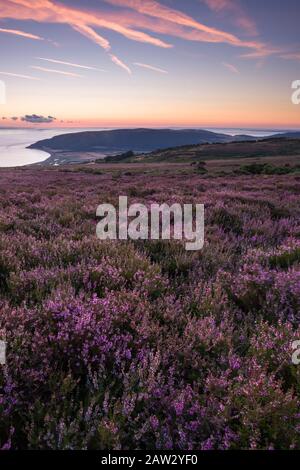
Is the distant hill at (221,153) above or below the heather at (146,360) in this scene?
above

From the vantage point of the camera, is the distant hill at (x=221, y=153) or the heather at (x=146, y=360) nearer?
the heather at (x=146, y=360)

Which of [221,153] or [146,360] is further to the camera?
[221,153]

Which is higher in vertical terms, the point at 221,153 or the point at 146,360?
the point at 221,153

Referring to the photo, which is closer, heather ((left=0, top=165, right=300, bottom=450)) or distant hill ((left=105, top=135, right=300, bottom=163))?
heather ((left=0, top=165, right=300, bottom=450))

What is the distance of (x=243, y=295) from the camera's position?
12.4 ft

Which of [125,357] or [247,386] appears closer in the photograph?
[247,386]

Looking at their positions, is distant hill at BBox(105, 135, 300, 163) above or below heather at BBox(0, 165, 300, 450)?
above
